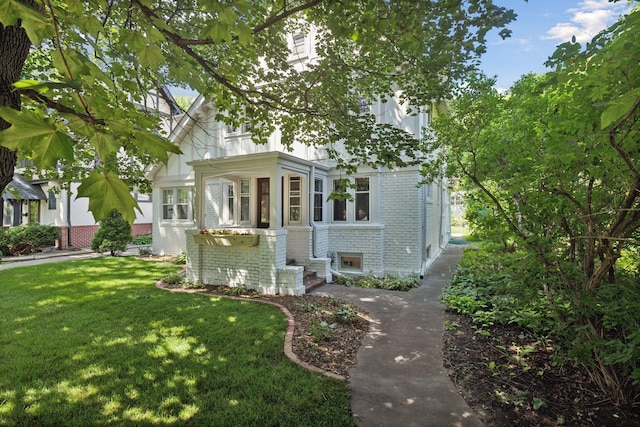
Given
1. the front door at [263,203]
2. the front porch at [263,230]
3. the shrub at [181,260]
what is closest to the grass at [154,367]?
the front porch at [263,230]

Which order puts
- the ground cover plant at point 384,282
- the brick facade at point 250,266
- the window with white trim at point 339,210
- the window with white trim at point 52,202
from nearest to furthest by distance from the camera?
the brick facade at point 250,266
the ground cover plant at point 384,282
the window with white trim at point 339,210
the window with white trim at point 52,202

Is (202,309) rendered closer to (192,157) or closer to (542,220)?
(542,220)

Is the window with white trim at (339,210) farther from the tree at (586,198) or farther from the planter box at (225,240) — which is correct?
the tree at (586,198)

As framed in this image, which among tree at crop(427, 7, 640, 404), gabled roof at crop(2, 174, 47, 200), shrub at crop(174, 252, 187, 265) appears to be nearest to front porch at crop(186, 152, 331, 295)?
shrub at crop(174, 252, 187, 265)

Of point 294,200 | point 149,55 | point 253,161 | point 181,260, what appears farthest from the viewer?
point 181,260

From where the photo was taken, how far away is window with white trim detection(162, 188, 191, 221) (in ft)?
45.4

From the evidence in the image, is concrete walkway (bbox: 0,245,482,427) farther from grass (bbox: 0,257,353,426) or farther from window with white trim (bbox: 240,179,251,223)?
window with white trim (bbox: 240,179,251,223)

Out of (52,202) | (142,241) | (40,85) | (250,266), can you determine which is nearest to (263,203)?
(250,266)

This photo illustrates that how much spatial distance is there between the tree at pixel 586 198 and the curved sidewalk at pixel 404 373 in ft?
4.80

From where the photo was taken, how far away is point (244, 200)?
11000mm

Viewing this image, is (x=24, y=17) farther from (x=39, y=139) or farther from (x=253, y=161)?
(x=253, y=161)

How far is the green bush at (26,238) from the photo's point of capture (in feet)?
48.3

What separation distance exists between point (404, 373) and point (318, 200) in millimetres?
6787

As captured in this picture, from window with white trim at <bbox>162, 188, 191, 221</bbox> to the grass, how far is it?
23.2ft
